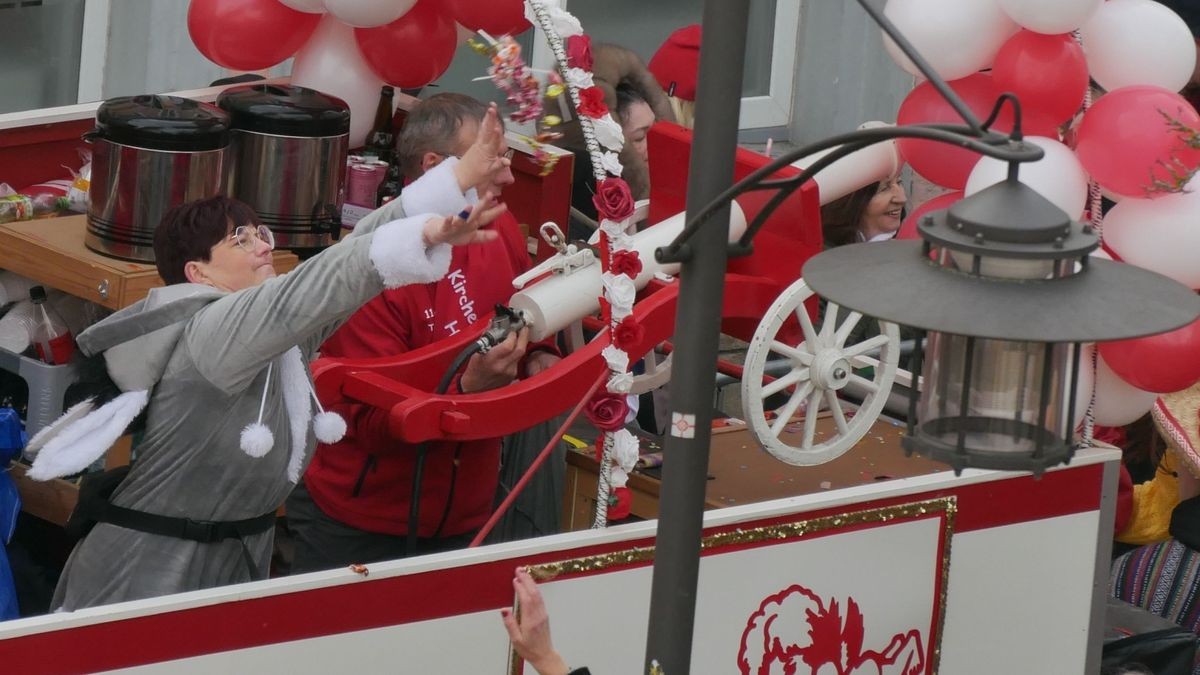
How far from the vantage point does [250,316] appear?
3.43 m

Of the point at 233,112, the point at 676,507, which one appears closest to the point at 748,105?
the point at 233,112

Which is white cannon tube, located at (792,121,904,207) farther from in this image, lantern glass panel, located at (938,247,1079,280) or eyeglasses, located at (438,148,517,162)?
lantern glass panel, located at (938,247,1079,280)

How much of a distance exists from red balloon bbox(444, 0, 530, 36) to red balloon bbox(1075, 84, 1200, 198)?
158 cm

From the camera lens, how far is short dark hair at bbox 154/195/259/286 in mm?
3738

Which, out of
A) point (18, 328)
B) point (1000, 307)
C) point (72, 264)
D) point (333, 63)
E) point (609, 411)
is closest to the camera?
point (1000, 307)

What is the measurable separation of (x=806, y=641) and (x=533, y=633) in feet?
3.65

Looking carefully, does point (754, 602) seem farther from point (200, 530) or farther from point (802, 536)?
point (200, 530)

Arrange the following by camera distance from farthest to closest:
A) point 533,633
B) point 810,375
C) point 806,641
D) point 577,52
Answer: point 810,375 → point 806,641 → point 577,52 → point 533,633

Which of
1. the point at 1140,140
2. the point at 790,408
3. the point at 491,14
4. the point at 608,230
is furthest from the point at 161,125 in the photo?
the point at 1140,140

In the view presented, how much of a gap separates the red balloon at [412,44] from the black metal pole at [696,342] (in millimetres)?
2414

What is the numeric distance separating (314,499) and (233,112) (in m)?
1.10

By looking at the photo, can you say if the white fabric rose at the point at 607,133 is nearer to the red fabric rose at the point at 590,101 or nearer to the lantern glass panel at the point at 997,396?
the red fabric rose at the point at 590,101

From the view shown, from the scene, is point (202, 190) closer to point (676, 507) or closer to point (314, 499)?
point (314, 499)

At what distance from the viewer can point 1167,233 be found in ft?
14.4
